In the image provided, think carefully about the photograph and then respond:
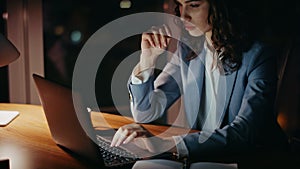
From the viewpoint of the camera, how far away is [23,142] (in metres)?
1.53

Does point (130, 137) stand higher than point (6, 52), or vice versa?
point (6, 52)

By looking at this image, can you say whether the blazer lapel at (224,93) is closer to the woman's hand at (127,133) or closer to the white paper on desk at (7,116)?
the woman's hand at (127,133)

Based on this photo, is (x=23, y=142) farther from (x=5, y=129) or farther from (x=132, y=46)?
(x=132, y=46)

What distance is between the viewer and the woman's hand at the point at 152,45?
1644 millimetres

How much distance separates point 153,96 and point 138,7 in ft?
1.19

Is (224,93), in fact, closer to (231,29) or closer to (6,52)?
(231,29)

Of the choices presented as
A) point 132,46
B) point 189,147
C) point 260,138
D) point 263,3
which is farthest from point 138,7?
point 260,138

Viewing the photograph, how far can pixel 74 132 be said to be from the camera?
4.41 ft

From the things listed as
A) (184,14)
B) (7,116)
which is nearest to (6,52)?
(7,116)

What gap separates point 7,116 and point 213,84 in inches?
36.0

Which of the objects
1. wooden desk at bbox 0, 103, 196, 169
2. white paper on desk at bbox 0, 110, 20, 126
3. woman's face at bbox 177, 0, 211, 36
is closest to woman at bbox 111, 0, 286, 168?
woman's face at bbox 177, 0, 211, 36

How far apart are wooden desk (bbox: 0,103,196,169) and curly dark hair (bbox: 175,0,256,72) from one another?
35cm

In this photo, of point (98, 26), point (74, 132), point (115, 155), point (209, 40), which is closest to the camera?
point (74, 132)

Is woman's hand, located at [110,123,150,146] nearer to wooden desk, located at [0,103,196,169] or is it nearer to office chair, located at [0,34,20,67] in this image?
wooden desk, located at [0,103,196,169]
